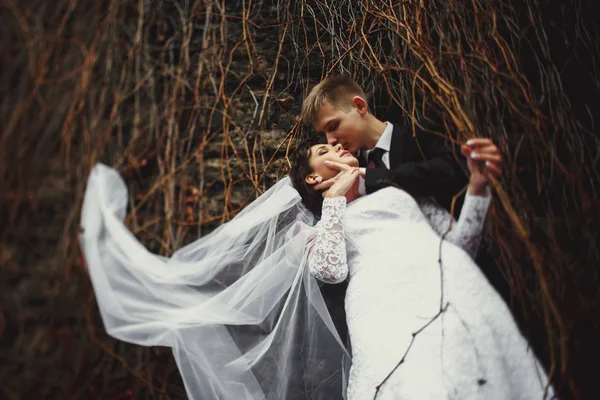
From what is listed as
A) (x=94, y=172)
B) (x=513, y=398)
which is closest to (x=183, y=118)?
(x=94, y=172)

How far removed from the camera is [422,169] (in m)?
1.11

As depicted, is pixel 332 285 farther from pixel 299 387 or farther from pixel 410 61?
pixel 410 61

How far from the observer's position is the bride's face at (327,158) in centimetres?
122

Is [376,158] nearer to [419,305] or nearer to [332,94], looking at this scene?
[332,94]

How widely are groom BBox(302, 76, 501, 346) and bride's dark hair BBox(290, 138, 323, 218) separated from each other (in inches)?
1.4

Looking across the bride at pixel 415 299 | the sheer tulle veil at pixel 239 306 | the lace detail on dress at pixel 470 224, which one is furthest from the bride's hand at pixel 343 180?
the lace detail on dress at pixel 470 224

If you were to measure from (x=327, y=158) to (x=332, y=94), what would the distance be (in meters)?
0.17

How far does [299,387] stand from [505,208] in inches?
26.7

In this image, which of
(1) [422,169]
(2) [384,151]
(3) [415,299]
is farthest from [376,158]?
(3) [415,299]

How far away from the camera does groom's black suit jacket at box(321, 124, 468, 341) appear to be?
106 cm

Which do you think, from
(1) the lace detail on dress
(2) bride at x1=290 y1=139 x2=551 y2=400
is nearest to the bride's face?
(2) bride at x1=290 y1=139 x2=551 y2=400

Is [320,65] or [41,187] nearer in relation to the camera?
[320,65]

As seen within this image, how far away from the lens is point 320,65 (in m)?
1.34

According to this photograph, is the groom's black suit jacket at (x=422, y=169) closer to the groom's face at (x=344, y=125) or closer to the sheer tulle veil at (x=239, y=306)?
the groom's face at (x=344, y=125)
